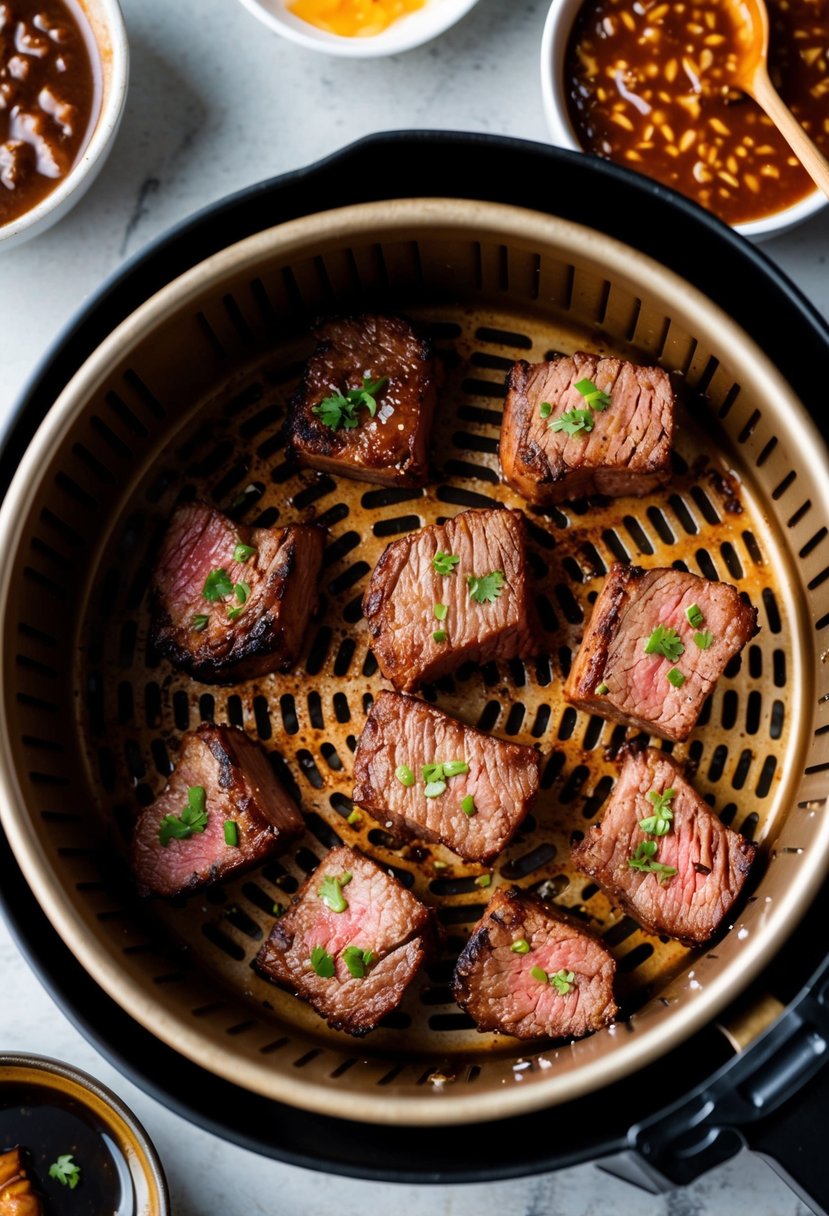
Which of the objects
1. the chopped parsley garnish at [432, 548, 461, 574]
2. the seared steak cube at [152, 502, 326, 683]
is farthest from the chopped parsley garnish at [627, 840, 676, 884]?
the seared steak cube at [152, 502, 326, 683]

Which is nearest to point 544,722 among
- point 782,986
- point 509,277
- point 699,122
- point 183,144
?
point 782,986

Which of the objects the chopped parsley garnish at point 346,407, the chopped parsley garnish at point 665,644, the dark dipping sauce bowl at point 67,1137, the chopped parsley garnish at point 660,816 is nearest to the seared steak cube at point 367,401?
the chopped parsley garnish at point 346,407

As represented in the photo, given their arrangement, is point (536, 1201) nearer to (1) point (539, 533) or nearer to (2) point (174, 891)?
(2) point (174, 891)

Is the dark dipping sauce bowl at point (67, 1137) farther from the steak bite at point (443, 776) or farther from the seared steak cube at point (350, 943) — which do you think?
the steak bite at point (443, 776)

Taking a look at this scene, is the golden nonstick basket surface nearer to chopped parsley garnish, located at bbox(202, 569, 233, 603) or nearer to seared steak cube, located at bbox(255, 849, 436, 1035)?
seared steak cube, located at bbox(255, 849, 436, 1035)

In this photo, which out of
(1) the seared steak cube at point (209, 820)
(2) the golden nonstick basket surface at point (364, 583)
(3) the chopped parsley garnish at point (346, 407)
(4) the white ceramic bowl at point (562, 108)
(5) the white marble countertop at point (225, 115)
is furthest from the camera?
(5) the white marble countertop at point (225, 115)
